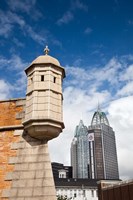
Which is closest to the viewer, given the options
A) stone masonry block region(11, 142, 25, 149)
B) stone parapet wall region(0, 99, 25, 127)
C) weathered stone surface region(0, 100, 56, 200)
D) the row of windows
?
weathered stone surface region(0, 100, 56, 200)

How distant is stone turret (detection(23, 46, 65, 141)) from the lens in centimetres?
1002

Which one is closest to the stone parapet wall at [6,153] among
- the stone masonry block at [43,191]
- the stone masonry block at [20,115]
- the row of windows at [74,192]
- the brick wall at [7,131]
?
the brick wall at [7,131]

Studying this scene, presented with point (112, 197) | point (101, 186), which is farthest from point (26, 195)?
point (101, 186)

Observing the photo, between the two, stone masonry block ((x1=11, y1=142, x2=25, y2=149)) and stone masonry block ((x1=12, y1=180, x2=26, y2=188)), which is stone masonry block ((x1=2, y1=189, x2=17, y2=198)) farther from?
stone masonry block ((x1=11, y1=142, x2=25, y2=149))

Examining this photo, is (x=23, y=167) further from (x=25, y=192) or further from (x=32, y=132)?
(x=32, y=132)

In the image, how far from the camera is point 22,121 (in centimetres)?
1059

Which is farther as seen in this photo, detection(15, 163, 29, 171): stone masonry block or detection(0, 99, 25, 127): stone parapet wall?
detection(0, 99, 25, 127): stone parapet wall

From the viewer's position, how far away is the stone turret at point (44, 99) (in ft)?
32.9

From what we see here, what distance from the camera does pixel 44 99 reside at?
34.1 ft

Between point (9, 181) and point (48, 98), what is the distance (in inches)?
133

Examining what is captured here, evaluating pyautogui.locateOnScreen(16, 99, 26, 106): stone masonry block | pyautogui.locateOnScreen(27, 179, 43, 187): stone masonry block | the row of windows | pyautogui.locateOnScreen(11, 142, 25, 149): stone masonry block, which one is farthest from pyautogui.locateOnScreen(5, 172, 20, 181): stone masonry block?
the row of windows

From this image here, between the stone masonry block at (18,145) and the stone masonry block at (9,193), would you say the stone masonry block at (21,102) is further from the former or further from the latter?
the stone masonry block at (9,193)

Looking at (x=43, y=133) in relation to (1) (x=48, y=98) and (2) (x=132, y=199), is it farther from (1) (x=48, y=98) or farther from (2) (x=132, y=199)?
(2) (x=132, y=199)

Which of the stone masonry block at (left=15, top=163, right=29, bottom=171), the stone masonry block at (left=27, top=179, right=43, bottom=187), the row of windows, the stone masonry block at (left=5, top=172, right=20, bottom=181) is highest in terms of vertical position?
the stone masonry block at (left=15, top=163, right=29, bottom=171)
